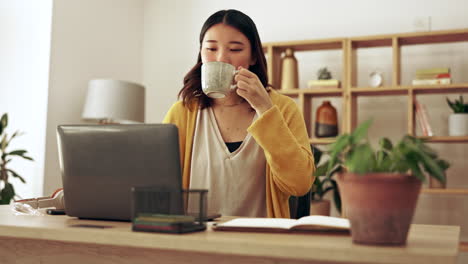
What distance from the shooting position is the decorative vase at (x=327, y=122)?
143 inches

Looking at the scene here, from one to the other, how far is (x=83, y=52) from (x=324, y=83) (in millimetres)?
1802

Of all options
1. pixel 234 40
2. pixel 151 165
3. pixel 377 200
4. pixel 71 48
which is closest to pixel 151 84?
pixel 71 48

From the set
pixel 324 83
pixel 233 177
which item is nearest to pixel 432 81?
pixel 324 83

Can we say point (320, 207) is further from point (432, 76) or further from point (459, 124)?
point (432, 76)

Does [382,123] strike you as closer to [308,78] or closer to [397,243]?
[308,78]

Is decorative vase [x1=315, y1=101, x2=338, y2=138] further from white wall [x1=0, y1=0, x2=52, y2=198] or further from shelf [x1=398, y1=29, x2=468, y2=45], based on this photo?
white wall [x1=0, y1=0, x2=52, y2=198]

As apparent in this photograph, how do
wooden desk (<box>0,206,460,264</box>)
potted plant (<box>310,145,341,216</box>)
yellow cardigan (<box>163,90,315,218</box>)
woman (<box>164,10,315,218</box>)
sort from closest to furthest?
wooden desk (<box>0,206,460,264</box>)
yellow cardigan (<box>163,90,315,218</box>)
woman (<box>164,10,315,218</box>)
potted plant (<box>310,145,341,216</box>)

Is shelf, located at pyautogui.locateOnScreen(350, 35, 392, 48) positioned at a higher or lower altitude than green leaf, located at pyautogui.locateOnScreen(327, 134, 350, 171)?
higher

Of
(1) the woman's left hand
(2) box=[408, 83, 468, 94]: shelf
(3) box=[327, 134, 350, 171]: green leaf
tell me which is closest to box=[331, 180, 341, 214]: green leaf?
(2) box=[408, 83, 468, 94]: shelf

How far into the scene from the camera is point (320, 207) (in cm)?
337

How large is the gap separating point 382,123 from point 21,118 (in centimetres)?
254

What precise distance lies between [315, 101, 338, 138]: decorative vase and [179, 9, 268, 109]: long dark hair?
1.83 m

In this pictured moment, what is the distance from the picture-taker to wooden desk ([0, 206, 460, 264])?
0.76 metres

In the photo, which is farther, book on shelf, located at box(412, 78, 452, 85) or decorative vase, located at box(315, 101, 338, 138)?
decorative vase, located at box(315, 101, 338, 138)
